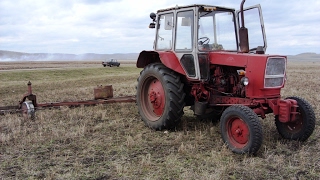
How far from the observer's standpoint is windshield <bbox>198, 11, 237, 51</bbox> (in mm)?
6504

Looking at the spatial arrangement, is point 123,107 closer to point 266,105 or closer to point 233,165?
point 266,105

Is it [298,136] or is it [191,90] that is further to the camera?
[191,90]

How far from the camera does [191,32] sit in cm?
632

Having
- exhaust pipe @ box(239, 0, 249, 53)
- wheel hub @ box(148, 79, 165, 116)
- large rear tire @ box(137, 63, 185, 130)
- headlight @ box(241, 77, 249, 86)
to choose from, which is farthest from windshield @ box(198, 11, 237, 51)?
wheel hub @ box(148, 79, 165, 116)

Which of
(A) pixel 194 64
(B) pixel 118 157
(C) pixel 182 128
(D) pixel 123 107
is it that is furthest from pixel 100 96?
(B) pixel 118 157

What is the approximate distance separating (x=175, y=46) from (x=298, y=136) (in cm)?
281

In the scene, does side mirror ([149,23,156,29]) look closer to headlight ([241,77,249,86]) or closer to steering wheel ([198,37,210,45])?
steering wheel ([198,37,210,45])

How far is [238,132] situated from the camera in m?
5.25

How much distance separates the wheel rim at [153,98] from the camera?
22.6 feet

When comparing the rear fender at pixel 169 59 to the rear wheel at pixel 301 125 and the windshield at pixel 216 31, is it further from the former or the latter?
the rear wheel at pixel 301 125

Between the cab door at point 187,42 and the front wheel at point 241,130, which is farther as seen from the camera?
the cab door at point 187,42

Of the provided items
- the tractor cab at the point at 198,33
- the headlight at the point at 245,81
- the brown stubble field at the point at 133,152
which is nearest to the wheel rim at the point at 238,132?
the brown stubble field at the point at 133,152

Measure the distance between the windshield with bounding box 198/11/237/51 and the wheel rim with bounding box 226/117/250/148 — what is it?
1663 millimetres

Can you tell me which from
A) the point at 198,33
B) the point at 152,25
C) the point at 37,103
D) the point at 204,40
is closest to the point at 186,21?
the point at 198,33
